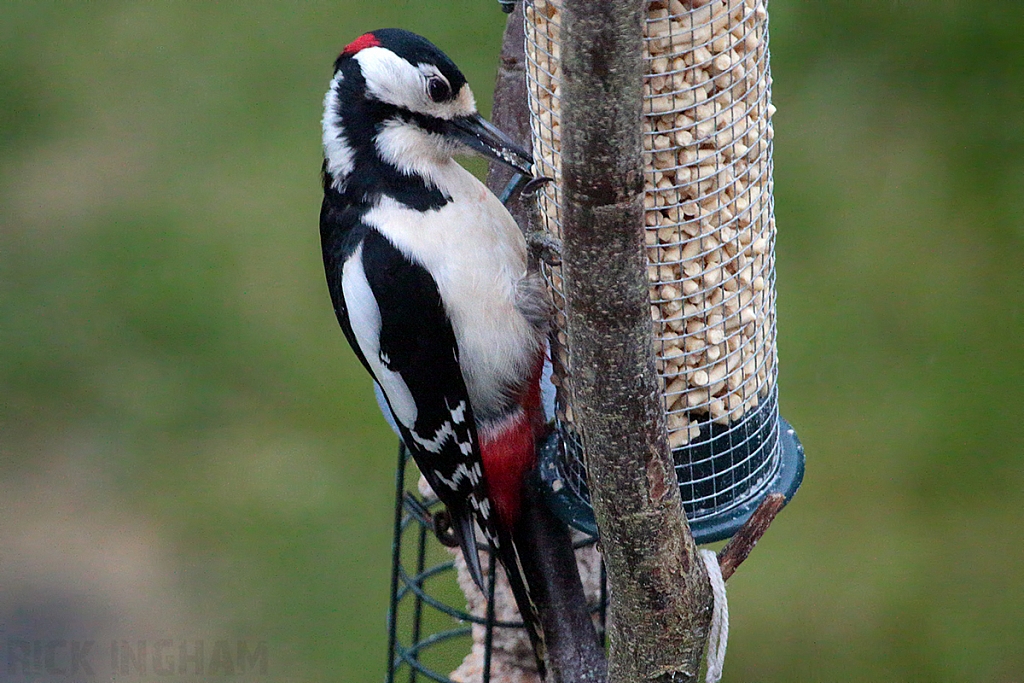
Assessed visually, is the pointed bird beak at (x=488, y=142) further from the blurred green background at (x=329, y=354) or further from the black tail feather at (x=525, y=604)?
the blurred green background at (x=329, y=354)

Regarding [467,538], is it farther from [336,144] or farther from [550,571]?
[336,144]

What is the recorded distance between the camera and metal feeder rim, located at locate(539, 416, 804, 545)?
7.32 ft

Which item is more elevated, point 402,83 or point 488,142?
point 402,83

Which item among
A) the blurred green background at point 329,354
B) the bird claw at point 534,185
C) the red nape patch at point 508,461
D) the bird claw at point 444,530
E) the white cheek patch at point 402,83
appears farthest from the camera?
the blurred green background at point 329,354

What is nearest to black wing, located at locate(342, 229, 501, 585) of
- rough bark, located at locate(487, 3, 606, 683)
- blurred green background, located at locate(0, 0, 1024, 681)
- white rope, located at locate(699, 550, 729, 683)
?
rough bark, located at locate(487, 3, 606, 683)

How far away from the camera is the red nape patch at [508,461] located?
100 inches

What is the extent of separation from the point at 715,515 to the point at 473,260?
652mm

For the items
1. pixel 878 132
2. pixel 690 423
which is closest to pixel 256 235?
pixel 878 132

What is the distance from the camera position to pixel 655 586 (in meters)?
1.93

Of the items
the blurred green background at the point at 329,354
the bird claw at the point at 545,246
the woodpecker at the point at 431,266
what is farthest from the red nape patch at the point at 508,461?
the blurred green background at the point at 329,354

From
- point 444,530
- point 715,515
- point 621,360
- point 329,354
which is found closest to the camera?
point 621,360

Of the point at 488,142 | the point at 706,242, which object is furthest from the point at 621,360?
the point at 488,142

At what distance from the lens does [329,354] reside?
473 cm

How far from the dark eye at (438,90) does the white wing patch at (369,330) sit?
1.03 ft
